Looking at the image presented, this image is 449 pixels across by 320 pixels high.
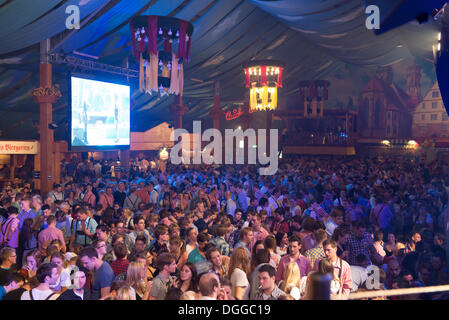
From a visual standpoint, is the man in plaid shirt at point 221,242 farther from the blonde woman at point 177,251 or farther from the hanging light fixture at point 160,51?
the hanging light fixture at point 160,51

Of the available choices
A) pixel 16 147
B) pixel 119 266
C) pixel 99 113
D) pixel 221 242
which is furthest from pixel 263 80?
pixel 119 266

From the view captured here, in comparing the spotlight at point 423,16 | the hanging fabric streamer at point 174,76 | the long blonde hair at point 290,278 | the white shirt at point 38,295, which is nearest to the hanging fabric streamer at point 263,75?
the hanging fabric streamer at point 174,76

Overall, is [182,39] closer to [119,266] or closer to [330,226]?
[330,226]

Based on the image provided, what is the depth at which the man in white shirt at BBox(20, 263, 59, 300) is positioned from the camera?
135 inches

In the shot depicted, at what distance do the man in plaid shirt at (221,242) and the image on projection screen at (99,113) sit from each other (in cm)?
882

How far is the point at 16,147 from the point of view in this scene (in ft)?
43.0

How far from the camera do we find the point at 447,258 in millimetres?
5098

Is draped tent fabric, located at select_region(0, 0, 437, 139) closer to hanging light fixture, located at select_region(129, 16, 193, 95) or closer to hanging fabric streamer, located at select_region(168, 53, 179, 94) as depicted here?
hanging fabric streamer, located at select_region(168, 53, 179, 94)

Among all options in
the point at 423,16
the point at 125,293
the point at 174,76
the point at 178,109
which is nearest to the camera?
the point at 125,293

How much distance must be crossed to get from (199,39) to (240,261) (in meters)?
12.8

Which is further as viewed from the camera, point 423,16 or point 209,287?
point 423,16

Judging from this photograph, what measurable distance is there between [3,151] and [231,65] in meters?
11.1

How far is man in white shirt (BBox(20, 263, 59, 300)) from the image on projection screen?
9.64m

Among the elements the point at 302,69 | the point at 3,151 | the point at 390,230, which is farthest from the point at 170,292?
the point at 302,69
